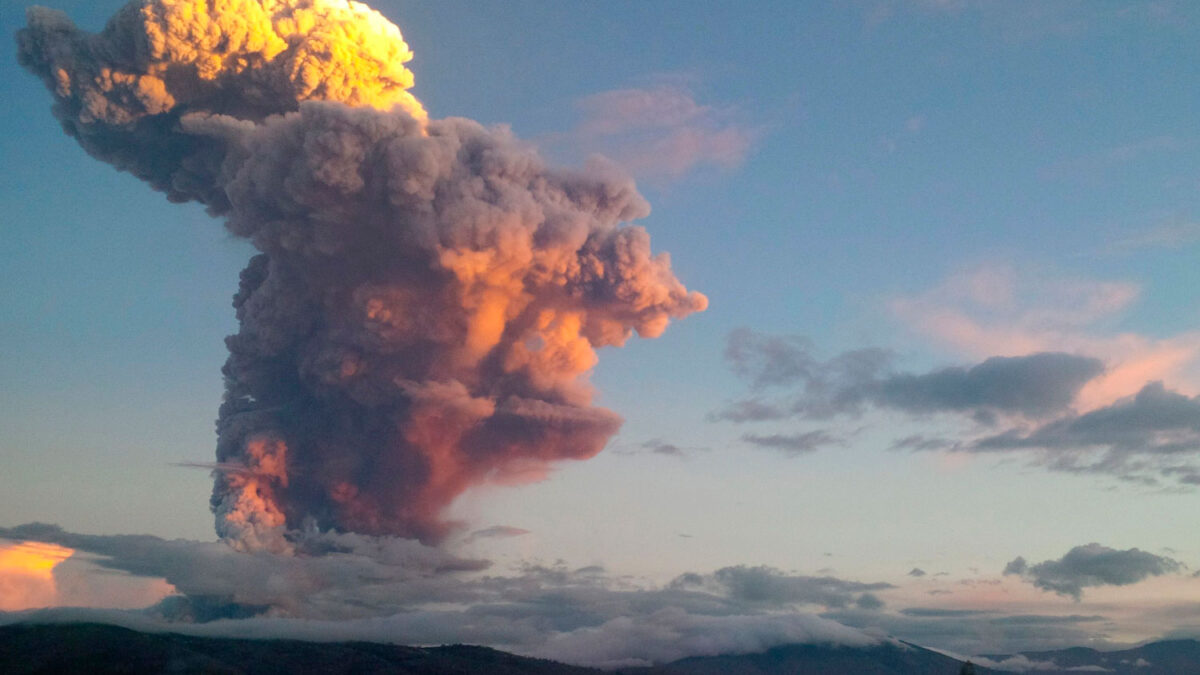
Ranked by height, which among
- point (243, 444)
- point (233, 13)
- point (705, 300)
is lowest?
point (243, 444)

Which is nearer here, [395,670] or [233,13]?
[233,13]

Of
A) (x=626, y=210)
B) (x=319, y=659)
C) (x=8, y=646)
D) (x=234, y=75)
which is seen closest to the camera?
(x=234, y=75)

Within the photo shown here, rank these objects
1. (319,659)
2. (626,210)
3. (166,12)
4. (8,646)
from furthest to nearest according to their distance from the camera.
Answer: (319,659)
(8,646)
(626,210)
(166,12)

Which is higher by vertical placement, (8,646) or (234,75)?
(234,75)

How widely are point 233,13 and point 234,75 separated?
4.68 m

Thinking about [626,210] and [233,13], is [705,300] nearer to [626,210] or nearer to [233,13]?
[626,210]

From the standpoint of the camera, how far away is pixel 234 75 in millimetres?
59719

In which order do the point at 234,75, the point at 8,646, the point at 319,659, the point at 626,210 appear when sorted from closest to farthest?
1. the point at 234,75
2. the point at 626,210
3. the point at 8,646
4. the point at 319,659

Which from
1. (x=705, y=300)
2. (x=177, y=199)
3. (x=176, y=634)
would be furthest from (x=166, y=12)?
(x=176, y=634)

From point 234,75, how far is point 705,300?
117 feet

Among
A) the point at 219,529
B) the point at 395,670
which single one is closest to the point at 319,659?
the point at 395,670

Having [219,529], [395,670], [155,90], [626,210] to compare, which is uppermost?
[155,90]

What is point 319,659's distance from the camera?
176875 mm

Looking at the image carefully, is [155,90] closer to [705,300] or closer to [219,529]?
[219,529]
